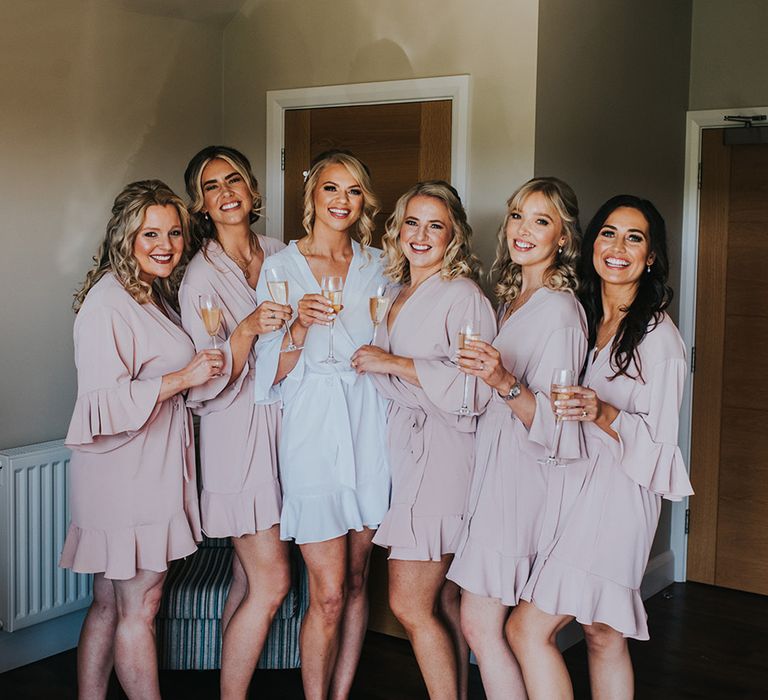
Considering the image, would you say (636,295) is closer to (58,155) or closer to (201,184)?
(201,184)

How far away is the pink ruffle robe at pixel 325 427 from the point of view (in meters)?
3.03

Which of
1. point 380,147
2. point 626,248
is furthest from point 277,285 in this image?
point 380,147

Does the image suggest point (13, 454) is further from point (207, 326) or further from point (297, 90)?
point (297, 90)

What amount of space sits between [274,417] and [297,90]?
5.94 ft

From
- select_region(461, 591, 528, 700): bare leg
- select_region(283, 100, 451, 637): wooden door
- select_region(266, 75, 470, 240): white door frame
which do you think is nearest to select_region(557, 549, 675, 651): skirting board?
select_region(283, 100, 451, 637): wooden door

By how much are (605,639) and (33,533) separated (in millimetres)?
2016

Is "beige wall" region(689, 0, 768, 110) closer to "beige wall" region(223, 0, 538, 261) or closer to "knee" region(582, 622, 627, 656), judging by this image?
"beige wall" region(223, 0, 538, 261)

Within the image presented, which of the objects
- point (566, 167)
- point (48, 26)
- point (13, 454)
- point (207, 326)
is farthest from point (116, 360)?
point (566, 167)

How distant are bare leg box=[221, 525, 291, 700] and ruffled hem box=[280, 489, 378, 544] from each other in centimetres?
11

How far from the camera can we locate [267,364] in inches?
119

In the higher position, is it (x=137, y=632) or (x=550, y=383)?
(x=550, y=383)

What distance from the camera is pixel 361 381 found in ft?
10.1

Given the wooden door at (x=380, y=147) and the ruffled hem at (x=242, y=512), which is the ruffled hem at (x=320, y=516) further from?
the wooden door at (x=380, y=147)

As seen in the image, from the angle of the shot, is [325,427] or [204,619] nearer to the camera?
[325,427]
